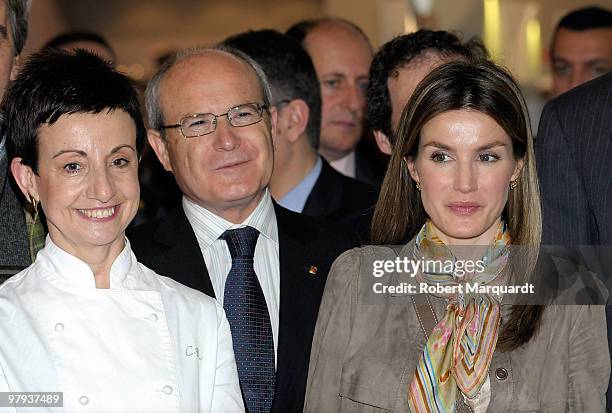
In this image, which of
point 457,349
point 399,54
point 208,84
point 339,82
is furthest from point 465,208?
point 339,82

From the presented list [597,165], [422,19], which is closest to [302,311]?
[597,165]

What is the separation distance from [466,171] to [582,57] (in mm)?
2945

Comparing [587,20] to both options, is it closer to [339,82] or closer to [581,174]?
[339,82]

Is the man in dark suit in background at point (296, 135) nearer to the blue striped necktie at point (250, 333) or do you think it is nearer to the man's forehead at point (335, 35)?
the man's forehead at point (335, 35)

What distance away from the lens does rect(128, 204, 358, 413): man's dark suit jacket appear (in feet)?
9.41

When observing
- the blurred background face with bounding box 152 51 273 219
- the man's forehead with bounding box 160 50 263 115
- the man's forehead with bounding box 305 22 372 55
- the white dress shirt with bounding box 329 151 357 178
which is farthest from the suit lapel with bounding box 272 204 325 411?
the man's forehead with bounding box 305 22 372 55

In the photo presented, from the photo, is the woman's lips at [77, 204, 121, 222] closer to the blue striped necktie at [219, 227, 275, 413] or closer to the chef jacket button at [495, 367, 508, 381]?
the blue striped necktie at [219, 227, 275, 413]

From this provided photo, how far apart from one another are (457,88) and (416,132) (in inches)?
6.4

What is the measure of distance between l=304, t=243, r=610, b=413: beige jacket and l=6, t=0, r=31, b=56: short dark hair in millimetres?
1259

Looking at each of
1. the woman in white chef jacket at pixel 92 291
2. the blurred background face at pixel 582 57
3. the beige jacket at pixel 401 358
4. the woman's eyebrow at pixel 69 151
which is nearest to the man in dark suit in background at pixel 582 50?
the blurred background face at pixel 582 57

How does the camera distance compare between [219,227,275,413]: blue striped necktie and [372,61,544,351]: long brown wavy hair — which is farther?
[219,227,275,413]: blue striped necktie

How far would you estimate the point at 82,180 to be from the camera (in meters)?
2.56

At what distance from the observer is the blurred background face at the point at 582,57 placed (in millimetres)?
5289

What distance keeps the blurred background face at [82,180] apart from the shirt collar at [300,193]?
148 centimetres
